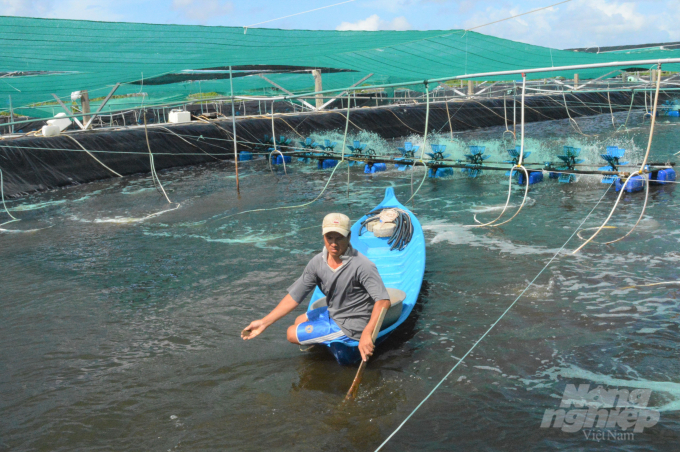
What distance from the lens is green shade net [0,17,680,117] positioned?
8.84 meters

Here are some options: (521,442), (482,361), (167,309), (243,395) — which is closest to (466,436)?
(521,442)

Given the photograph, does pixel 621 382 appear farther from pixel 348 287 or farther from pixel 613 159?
pixel 613 159

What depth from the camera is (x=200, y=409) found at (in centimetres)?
517

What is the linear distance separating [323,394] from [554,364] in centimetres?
237

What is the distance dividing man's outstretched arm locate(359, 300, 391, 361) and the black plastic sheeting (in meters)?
15.4

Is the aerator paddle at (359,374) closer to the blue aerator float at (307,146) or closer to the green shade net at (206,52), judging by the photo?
the green shade net at (206,52)

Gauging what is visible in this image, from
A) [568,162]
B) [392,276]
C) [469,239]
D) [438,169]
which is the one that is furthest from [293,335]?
[438,169]

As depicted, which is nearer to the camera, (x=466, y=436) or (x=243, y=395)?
(x=466, y=436)

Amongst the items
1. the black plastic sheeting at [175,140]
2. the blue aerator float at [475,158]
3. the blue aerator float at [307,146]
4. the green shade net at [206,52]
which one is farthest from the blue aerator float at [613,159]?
the black plastic sheeting at [175,140]

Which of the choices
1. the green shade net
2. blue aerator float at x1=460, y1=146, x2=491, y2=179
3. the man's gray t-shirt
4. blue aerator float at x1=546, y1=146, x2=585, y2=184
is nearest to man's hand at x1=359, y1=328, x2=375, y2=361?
the man's gray t-shirt

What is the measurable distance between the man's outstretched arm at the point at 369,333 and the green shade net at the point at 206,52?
22.1 ft

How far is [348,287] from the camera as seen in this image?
5109mm

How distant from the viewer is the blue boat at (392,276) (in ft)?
18.1

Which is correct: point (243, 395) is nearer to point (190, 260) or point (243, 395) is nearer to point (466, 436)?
point (466, 436)
